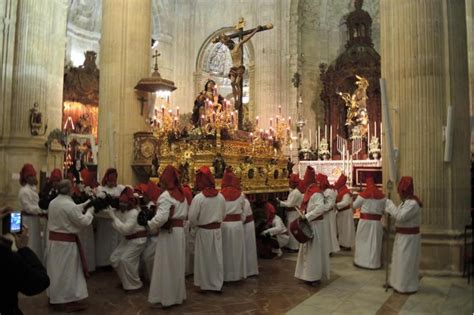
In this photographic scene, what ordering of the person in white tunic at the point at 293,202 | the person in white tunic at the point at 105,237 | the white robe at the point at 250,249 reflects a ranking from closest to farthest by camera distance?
the white robe at the point at 250,249 < the person in white tunic at the point at 105,237 < the person in white tunic at the point at 293,202

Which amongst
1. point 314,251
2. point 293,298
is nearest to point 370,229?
point 314,251

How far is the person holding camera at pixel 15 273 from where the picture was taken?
2.84 m

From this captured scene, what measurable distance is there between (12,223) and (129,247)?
11.5 feet

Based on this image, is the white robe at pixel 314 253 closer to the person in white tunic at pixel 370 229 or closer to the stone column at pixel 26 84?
the person in white tunic at pixel 370 229

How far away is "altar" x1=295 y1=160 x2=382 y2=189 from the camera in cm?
1550

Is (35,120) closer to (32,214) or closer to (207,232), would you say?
(32,214)

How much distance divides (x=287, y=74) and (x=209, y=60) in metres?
6.06

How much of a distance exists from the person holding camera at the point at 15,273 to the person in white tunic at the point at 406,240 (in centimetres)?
521

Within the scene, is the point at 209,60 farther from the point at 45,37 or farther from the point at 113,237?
the point at 113,237

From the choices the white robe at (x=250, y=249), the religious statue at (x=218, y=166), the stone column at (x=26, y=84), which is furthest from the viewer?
the stone column at (x=26, y=84)

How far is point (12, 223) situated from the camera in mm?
3266

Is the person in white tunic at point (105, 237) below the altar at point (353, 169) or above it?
below

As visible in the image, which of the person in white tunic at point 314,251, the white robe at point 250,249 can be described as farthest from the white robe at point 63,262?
the person in white tunic at point 314,251

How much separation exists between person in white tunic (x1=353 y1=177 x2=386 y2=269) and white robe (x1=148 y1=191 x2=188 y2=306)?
3953 millimetres
